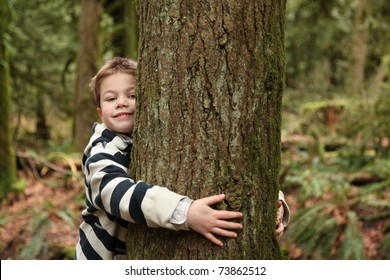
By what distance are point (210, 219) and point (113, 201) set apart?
471 millimetres

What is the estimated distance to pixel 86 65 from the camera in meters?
11.3

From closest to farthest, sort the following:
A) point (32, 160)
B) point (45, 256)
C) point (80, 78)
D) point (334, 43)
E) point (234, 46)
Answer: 1. point (234, 46)
2. point (45, 256)
3. point (32, 160)
4. point (80, 78)
5. point (334, 43)

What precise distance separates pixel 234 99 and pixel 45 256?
515 centimetres

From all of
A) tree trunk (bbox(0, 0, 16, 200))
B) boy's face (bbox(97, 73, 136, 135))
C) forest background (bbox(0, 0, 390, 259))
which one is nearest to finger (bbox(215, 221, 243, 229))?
boy's face (bbox(97, 73, 136, 135))

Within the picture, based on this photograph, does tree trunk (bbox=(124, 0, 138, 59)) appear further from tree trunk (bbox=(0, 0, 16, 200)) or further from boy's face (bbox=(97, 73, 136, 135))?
boy's face (bbox=(97, 73, 136, 135))

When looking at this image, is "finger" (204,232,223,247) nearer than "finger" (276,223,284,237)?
Yes

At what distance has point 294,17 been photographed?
18.5 meters

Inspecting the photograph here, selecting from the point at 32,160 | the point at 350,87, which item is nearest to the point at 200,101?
the point at 32,160

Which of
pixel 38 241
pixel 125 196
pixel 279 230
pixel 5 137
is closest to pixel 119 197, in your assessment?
pixel 125 196

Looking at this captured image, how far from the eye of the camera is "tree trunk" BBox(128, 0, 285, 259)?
93.2 inches

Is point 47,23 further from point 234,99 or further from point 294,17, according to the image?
point 234,99

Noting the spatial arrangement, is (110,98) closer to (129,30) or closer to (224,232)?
(224,232)

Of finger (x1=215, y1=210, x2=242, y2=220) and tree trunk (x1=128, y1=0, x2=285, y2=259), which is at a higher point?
tree trunk (x1=128, y1=0, x2=285, y2=259)

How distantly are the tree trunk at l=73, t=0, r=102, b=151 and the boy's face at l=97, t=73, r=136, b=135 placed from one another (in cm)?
859
